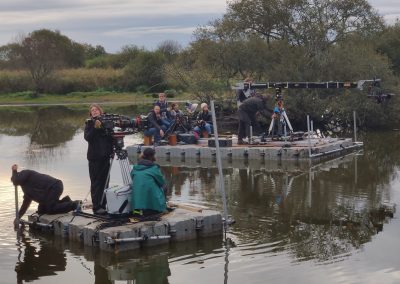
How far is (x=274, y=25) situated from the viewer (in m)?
34.6

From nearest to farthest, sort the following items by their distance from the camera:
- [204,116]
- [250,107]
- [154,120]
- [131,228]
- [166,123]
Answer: [131,228] → [250,107] → [154,120] → [166,123] → [204,116]

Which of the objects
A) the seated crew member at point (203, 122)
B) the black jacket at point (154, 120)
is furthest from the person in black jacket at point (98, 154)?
the seated crew member at point (203, 122)

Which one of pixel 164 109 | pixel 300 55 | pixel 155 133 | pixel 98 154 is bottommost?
pixel 155 133

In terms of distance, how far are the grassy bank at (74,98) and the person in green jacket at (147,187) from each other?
4170cm

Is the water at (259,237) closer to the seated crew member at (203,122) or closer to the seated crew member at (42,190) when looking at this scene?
the seated crew member at (42,190)

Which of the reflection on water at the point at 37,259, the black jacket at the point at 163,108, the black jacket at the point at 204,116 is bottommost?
the reflection on water at the point at 37,259

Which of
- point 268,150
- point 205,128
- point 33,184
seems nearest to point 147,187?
point 33,184

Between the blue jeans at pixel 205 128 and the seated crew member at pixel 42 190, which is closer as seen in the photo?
the seated crew member at pixel 42 190

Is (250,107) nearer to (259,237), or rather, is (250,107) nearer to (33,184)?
(259,237)

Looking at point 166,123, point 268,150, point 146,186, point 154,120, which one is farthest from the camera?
point 166,123

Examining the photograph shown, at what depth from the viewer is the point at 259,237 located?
11.8 m

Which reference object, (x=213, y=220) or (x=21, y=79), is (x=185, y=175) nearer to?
(x=213, y=220)

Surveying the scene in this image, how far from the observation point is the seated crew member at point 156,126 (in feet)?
71.8

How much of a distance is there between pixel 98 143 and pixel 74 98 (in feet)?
160
